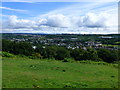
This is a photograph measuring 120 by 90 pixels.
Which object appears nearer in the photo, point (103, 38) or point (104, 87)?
point (104, 87)

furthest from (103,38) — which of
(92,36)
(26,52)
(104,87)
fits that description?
(104,87)

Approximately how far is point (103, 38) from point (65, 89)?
10260 cm

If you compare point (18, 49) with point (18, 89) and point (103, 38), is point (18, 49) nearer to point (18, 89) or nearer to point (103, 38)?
point (18, 89)

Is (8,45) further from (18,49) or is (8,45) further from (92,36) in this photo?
(92,36)

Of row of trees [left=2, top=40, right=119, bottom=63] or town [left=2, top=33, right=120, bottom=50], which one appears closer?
row of trees [left=2, top=40, right=119, bottom=63]

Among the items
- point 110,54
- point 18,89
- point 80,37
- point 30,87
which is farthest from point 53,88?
point 80,37

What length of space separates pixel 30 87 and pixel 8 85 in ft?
3.07

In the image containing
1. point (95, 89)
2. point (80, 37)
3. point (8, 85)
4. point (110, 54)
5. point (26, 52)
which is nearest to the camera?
point (8, 85)

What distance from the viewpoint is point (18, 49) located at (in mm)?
41656

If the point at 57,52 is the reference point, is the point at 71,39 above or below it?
above

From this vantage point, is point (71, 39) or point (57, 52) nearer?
point (57, 52)

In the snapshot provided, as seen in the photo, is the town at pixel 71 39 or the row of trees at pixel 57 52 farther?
the town at pixel 71 39

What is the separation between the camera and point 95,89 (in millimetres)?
7945

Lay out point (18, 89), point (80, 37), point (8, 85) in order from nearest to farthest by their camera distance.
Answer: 1. point (18, 89)
2. point (8, 85)
3. point (80, 37)
